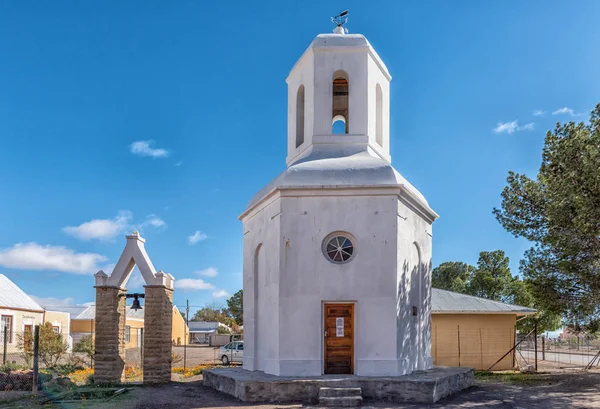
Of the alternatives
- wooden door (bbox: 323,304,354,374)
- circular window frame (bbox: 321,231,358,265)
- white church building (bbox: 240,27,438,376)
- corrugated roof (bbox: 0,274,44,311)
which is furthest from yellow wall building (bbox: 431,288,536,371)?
corrugated roof (bbox: 0,274,44,311)

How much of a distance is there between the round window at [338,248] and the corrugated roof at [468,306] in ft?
34.7

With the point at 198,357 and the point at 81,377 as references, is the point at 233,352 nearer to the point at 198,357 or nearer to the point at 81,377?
the point at 198,357

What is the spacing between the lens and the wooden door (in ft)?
48.9

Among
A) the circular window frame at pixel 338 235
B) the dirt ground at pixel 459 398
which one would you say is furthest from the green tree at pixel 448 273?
the circular window frame at pixel 338 235

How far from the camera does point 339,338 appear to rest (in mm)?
14945

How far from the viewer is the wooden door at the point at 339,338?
14.9 meters

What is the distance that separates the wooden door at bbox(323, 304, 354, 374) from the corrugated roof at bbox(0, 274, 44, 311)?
21.4 m

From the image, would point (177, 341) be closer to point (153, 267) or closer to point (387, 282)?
point (153, 267)

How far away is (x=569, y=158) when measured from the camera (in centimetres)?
1572

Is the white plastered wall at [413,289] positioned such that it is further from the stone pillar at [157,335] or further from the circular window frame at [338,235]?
the stone pillar at [157,335]

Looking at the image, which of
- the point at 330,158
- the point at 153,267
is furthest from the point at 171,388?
the point at 330,158

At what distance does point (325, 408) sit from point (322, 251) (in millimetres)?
3863

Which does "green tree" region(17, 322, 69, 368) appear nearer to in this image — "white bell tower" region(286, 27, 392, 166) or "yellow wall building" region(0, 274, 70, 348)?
"yellow wall building" region(0, 274, 70, 348)

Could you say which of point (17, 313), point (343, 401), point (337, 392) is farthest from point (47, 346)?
point (343, 401)
